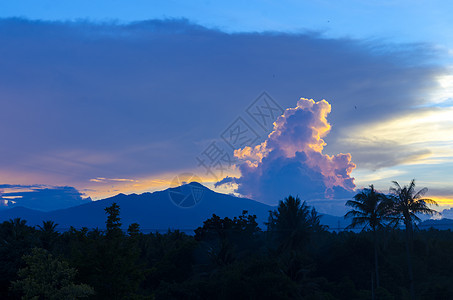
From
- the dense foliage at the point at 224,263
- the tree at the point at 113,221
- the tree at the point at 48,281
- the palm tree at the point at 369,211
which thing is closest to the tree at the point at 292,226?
the dense foliage at the point at 224,263

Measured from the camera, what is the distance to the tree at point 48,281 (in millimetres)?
33094

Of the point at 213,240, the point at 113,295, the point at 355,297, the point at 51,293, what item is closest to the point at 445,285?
the point at 355,297

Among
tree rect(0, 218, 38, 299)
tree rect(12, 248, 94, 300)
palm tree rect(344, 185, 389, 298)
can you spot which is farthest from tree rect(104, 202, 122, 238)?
palm tree rect(344, 185, 389, 298)

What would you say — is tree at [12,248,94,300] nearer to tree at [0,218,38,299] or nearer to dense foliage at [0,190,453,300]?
dense foliage at [0,190,453,300]

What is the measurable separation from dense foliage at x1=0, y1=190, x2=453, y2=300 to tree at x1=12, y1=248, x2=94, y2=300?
2.8 inches

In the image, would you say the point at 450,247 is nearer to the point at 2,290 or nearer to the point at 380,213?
the point at 380,213

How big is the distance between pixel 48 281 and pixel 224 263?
1490 inches

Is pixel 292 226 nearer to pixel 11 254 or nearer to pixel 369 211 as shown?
Answer: pixel 369 211

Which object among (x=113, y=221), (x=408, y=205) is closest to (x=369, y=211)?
(x=408, y=205)

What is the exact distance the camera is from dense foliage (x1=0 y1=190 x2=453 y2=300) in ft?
124

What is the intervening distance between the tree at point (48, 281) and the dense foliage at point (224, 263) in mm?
71

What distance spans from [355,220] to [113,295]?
3655 centimetres

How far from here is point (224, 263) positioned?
6894cm

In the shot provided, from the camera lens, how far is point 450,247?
89125 millimetres
